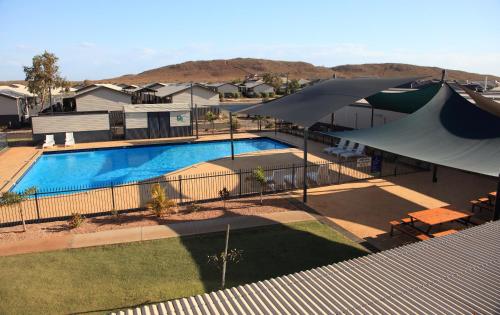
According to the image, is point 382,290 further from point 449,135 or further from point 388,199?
point 388,199

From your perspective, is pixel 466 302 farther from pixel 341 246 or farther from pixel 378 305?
pixel 341 246

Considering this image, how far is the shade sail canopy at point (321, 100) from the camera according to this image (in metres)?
18.1

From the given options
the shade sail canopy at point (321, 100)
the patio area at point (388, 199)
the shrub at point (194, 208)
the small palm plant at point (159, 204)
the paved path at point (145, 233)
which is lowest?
the patio area at point (388, 199)

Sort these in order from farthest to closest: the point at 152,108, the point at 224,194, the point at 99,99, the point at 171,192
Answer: the point at 99,99 → the point at 152,108 → the point at 171,192 → the point at 224,194

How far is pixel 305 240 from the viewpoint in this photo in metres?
12.5

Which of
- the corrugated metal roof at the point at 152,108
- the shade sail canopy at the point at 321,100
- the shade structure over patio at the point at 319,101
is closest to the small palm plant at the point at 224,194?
the shade structure over patio at the point at 319,101

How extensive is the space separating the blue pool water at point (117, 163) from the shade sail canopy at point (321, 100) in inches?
294

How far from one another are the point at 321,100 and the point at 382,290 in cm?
1530

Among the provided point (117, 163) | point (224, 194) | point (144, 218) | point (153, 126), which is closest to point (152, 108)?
point (153, 126)

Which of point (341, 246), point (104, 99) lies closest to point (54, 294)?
point (341, 246)

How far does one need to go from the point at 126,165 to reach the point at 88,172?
2.73m

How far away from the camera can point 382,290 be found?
6062 mm

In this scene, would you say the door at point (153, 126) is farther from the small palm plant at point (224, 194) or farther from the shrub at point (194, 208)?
the shrub at point (194, 208)

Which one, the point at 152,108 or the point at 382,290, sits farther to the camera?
the point at 152,108
